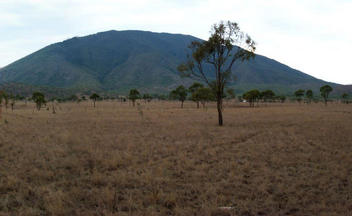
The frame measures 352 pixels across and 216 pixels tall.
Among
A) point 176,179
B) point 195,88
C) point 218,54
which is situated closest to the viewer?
point 176,179

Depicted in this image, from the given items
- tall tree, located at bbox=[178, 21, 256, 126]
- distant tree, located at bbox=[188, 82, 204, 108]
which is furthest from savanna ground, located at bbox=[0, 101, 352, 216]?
distant tree, located at bbox=[188, 82, 204, 108]

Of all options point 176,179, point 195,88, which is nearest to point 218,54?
point 176,179

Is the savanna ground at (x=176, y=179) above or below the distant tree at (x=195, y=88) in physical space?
below

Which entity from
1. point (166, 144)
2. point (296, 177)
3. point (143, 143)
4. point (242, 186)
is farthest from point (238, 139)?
point (242, 186)

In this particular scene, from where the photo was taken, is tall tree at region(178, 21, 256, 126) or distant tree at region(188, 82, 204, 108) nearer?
tall tree at region(178, 21, 256, 126)

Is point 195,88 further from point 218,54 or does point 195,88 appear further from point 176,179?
point 176,179

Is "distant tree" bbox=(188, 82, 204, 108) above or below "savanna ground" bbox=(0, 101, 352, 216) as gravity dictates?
above

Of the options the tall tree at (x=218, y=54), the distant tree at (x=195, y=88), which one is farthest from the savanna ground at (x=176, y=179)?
the distant tree at (x=195, y=88)

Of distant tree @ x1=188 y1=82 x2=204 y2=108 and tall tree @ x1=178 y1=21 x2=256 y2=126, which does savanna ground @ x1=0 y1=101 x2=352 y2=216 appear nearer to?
tall tree @ x1=178 y1=21 x2=256 y2=126

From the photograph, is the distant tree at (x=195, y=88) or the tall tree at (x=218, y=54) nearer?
the tall tree at (x=218, y=54)

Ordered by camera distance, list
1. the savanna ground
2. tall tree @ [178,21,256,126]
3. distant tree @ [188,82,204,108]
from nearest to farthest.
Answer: the savanna ground → tall tree @ [178,21,256,126] → distant tree @ [188,82,204,108]

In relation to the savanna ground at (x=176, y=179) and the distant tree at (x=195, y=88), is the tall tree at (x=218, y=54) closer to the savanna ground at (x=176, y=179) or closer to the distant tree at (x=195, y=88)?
the savanna ground at (x=176, y=179)

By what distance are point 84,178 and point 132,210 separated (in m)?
3.51

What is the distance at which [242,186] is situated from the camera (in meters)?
8.41
